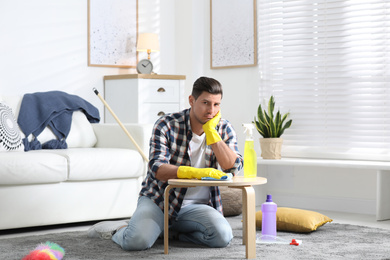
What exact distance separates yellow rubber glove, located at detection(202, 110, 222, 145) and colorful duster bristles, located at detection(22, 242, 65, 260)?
0.83m

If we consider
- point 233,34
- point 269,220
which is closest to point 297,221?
point 269,220

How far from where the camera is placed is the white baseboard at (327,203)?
4539 millimetres

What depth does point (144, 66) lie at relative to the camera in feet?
17.7

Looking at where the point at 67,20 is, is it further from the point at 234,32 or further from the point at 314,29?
the point at 314,29

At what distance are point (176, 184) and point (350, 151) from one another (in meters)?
2.38

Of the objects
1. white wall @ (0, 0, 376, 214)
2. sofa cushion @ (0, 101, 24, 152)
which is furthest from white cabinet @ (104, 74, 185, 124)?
sofa cushion @ (0, 101, 24, 152)

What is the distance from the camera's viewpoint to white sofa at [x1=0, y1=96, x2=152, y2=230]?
3467mm

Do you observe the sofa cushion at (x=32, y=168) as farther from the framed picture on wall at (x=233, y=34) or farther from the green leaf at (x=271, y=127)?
the framed picture on wall at (x=233, y=34)

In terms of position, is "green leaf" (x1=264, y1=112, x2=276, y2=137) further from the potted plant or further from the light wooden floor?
the light wooden floor

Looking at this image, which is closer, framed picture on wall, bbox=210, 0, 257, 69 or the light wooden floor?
the light wooden floor

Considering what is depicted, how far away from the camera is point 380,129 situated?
177 inches

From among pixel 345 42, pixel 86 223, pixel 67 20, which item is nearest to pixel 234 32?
pixel 345 42

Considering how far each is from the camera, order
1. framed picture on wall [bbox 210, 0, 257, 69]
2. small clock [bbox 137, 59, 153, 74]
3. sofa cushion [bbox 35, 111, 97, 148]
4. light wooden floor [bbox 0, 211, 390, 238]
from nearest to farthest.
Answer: light wooden floor [bbox 0, 211, 390, 238], sofa cushion [bbox 35, 111, 97, 148], framed picture on wall [bbox 210, 0, 257, 69], small clock [bbox 137, 59, 153, 74]

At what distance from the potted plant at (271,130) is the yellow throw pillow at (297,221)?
3.64 feet
